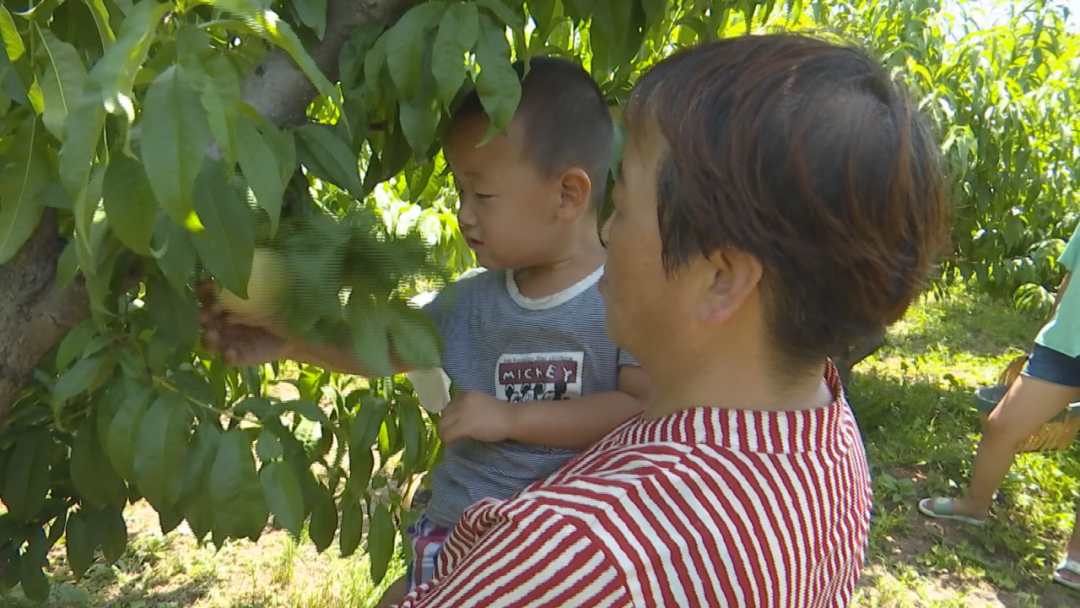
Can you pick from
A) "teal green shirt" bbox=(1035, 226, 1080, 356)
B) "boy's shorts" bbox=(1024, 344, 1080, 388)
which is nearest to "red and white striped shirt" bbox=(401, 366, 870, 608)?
"teal green shirt" bbox=(1035, 226, 1080, 356)

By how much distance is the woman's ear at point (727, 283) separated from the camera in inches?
33.3

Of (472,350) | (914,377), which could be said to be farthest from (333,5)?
(914,377)

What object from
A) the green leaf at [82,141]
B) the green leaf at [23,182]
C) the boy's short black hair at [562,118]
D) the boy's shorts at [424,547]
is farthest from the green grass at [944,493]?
the green leaf at [82,141]

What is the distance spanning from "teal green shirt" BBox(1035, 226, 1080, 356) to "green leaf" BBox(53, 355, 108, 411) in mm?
3039

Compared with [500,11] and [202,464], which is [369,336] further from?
[500,11]

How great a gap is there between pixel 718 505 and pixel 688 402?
15 centimetres

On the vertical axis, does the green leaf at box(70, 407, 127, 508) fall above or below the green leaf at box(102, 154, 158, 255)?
below

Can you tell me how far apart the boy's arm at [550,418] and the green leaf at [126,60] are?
0.75 m

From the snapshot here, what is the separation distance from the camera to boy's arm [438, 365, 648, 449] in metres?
1.27

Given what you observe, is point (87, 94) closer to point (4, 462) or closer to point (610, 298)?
point (610, 298)

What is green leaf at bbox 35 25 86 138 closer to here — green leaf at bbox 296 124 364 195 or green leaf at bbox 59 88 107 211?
green leaf at bbox 59 88 107 211

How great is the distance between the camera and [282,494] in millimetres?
1008

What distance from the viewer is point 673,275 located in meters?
0.89

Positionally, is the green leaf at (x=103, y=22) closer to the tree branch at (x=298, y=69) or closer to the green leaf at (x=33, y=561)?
the tree branch at (x=298, y=69)
